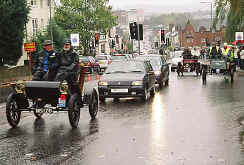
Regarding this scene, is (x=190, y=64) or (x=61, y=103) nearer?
(x=61, y=103)

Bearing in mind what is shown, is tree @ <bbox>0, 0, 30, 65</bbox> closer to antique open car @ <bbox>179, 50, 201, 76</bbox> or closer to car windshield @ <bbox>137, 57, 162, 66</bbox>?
antique open car @ <bbox>179, 50, 201, 76</bbox>

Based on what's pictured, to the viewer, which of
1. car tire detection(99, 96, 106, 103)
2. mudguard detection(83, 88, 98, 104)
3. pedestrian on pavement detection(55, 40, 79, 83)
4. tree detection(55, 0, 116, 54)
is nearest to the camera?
pedestrian on pavement detection(55, 40, 79, 83)

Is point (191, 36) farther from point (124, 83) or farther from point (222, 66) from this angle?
point (124, 83)

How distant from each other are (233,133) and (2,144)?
4.44 m

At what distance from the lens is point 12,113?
36.5 ft

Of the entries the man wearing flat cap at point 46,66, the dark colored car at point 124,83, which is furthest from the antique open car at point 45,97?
the dark colored car at point 124,83

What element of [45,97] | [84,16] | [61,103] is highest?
[84,16]

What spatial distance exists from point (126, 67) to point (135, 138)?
8765 millimetres

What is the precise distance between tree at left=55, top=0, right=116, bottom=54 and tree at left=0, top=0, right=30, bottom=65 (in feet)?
119

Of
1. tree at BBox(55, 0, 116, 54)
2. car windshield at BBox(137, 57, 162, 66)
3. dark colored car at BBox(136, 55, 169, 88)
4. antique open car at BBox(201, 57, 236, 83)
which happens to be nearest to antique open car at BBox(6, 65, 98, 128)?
dark colored car at BBox(136, 55, 169, 88)

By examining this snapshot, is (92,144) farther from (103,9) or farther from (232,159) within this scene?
(103,9)

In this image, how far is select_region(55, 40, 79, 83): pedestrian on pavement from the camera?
1134 centimetres

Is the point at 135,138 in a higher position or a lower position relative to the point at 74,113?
lower

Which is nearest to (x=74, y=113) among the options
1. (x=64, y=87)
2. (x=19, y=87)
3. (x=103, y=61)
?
(x=64, y=87)
